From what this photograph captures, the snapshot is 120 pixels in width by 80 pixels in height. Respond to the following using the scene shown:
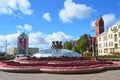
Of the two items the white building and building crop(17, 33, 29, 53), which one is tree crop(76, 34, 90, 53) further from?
building crop(17, 33, 29, 53)

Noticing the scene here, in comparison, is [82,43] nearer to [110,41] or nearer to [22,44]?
[110,41]

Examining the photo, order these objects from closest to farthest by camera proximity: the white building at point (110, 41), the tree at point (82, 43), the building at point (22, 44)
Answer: the white building at point (110, 41), the tree at point (82, 43), the building at point (22, 44)

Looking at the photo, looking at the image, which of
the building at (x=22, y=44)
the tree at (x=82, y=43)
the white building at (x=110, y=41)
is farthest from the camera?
the building at (x=22, y=44)

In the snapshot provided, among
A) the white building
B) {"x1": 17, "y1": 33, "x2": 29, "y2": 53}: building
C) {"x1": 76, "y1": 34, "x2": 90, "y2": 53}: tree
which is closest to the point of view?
the white building

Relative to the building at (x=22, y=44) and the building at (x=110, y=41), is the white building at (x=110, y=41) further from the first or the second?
the building at (x=22, y=44)

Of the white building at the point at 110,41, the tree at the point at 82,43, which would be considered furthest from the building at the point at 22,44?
the white building at the point at 110,41

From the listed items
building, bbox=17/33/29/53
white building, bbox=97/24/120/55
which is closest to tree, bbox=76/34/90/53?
white building, bbox=97/24/120/55

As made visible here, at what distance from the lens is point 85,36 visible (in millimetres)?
103750

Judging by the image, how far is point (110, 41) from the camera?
310 feet

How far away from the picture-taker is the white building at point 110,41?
88000 millimetres

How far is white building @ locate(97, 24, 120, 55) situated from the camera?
8800 centimetres

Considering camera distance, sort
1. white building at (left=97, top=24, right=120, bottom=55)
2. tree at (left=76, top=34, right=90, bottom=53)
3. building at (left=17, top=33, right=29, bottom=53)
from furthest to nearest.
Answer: building at (left=17, top=33, right=29, bottom=53), tree at (left=76, top=34, right=90, bottom=53), white building at (left=97, top=24, right=120, bottom=55)

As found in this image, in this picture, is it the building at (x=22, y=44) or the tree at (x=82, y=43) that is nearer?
the tree at (x=82, y=43)

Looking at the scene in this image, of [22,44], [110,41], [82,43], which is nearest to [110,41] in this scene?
[110,41]
